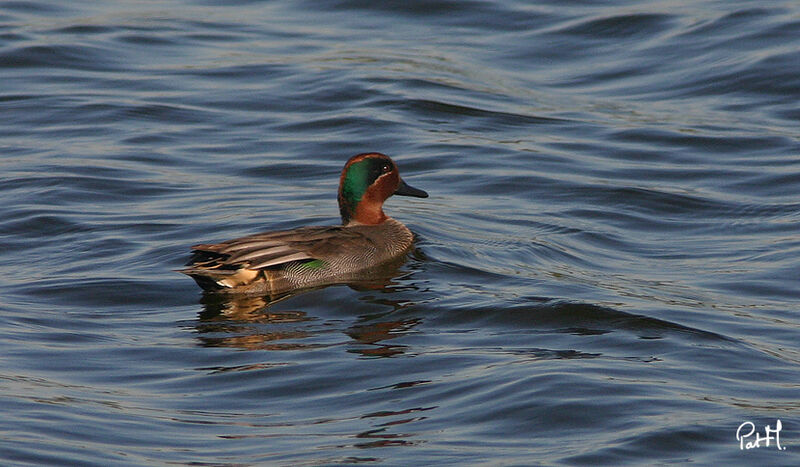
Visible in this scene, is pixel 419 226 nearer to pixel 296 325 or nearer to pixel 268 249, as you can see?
pixel 268 249

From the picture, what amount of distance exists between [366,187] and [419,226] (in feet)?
2.65

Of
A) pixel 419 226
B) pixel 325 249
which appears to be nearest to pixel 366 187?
pixel 419 226

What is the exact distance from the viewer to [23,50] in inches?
693

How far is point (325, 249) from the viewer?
31.6 ft

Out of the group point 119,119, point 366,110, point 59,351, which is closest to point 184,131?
point 119,119

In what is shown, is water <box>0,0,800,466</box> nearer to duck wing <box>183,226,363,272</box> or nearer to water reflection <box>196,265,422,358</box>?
water reflection <box>196,265,422,358</box>

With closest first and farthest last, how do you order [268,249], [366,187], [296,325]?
[296,325] → [268,249] → [366,187]

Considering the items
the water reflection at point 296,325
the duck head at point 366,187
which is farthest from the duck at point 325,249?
the water reflection at point 296,325

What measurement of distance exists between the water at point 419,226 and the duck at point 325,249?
8.2 inches

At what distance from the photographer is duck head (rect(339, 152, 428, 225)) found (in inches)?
417

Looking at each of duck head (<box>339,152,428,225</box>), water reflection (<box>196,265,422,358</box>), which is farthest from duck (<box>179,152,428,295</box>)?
water reflection (<box>196,265,422,358</box>)

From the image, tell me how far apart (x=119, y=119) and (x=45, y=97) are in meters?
1.43

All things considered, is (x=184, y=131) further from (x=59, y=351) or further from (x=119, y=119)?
(x=59, y=351)

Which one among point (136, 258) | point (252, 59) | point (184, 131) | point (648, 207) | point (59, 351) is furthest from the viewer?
point (252, 59)
